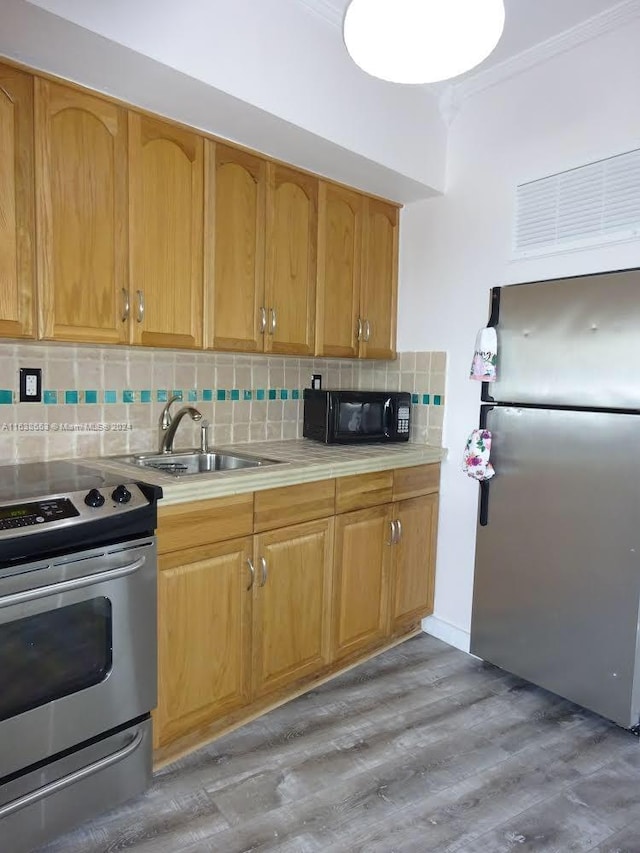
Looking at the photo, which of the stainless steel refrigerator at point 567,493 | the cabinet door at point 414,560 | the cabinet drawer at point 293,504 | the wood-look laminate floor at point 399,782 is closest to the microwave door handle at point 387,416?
the cabinet door at point 414,560

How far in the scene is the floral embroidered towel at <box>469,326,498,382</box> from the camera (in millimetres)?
2387

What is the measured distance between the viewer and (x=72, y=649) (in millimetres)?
1533

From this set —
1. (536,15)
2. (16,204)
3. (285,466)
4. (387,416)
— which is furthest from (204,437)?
(536,15)

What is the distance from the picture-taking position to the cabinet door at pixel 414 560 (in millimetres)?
2646

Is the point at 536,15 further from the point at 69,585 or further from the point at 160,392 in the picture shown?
the point at 69,585

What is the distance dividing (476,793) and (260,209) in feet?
7.47

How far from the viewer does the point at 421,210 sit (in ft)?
9.42

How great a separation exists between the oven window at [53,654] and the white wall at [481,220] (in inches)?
68.4

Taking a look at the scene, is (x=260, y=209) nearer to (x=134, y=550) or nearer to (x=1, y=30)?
(x=1, y=30)

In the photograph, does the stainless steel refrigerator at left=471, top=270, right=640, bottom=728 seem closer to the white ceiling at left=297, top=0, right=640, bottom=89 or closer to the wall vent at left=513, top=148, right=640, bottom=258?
the wall vent at left=513, top=148, right=640, bottom=258

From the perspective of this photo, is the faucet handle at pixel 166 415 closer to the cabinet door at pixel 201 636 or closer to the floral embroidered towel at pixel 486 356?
the cabinet door at pixel 201 636

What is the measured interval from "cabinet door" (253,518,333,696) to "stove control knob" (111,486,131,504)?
1.89ft

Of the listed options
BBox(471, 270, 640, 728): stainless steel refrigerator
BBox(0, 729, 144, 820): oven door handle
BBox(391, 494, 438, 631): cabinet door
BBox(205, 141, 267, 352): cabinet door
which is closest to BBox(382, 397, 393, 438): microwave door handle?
BBox(391, 494, 438, 631): cabinet door

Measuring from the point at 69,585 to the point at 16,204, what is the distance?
1.15 m
